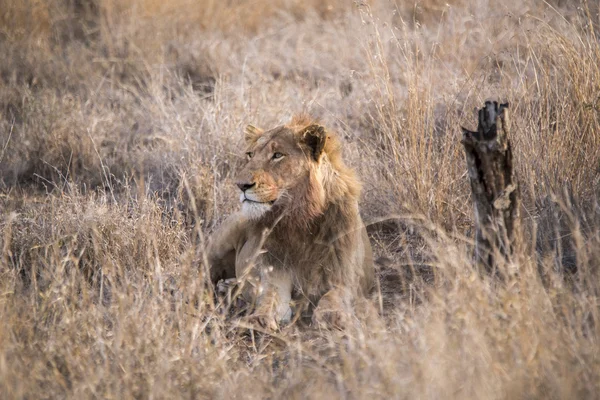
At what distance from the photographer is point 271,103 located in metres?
7.54

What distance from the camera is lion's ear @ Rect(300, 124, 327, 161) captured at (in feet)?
14.5

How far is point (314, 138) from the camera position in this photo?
4.44 metres

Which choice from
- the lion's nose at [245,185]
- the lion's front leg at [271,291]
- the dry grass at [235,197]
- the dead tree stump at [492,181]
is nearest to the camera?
the dry grass at [235,197]

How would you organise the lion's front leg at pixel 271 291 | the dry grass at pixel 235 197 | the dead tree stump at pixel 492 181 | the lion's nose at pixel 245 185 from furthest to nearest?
1. the lion's front leg at pixel 271 291
2. the lion's nose at pixel 245 185
3. the dead tree stump at pixel 492 181
4. the dry grass at pixel 235 197

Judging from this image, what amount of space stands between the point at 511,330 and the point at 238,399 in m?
1.12

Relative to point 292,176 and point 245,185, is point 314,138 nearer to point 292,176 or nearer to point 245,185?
point 292,176

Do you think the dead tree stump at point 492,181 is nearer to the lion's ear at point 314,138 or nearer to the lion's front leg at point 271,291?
the lion's ear at point 314,138

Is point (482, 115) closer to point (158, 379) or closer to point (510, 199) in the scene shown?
point (510, 199)

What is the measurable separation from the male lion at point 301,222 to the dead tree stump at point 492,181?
3.30 feet

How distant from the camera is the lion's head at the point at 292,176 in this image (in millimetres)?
4289

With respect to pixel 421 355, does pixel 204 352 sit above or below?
below

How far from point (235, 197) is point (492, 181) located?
9.99 feet

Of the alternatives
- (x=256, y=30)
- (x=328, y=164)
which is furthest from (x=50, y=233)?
(x=256, y=30)

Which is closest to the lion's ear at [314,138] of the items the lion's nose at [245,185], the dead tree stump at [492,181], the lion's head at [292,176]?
the lion's head at [292,176]
